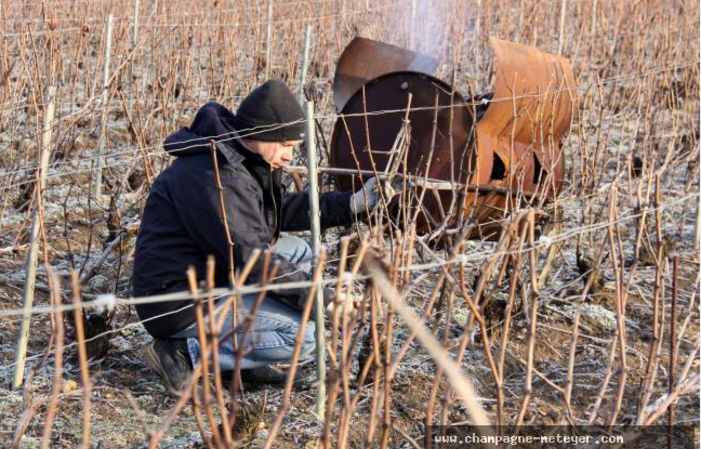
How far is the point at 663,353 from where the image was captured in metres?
3.27

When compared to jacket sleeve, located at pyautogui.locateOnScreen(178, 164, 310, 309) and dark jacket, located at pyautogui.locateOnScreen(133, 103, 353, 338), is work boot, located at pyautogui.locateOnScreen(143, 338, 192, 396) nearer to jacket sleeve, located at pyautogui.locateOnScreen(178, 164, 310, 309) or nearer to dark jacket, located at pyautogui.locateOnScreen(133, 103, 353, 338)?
dark jacket, located at pyautogui.locateOnScreen(133, 103, 353, 338)

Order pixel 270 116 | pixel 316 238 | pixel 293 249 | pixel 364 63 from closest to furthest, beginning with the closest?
pixel 316 238, pixel 270 116, pixel 293 249, pixel 364 63

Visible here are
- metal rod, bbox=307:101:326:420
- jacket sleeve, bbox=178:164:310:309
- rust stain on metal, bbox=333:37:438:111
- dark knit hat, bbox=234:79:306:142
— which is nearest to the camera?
metal rod, bbox=307:101:326:420

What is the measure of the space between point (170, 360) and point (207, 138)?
2.39 feet

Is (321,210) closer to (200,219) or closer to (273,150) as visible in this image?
(273,150)

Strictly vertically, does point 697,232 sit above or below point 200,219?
below

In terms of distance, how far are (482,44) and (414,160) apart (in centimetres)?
458

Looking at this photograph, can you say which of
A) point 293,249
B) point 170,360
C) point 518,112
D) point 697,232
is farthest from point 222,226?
point 697,232

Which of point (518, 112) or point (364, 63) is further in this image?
point (364, 63)

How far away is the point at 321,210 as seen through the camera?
309cm

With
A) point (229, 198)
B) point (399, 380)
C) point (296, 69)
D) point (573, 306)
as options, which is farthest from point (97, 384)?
point (296, 69)

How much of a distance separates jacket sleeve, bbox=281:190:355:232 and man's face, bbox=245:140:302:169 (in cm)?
33

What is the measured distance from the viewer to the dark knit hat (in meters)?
2.71

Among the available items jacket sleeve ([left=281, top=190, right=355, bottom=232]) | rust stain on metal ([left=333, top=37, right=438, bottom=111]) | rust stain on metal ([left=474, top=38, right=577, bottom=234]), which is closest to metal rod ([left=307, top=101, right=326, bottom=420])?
jacket sleeve ([left=281, top=190, right=355, bottom=232])
